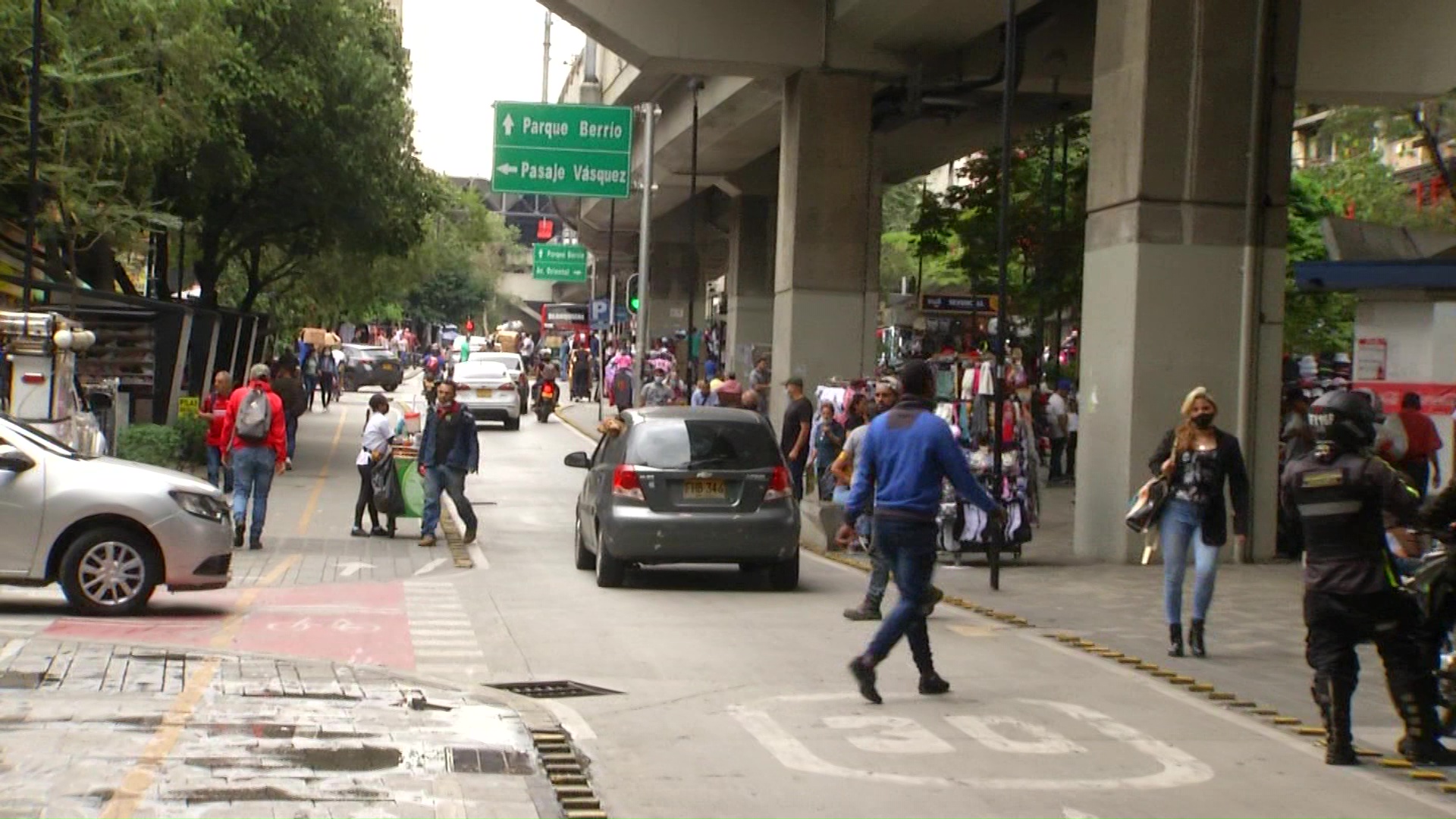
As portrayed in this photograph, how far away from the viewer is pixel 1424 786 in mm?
8492

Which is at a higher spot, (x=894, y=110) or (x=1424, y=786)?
(x=894, y=110)

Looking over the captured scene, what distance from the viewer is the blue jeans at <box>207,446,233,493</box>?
24.0m

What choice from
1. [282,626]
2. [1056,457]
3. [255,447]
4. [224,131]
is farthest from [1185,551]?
[224,131]

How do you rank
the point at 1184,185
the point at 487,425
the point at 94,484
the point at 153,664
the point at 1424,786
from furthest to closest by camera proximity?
the point at 487,425, the point at 1184,185, the point at 94,484, the point at 153,664, the point at 1424,786

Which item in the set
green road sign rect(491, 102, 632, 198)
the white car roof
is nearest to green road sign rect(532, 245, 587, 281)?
the white car roof

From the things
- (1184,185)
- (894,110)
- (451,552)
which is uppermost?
(894,110)

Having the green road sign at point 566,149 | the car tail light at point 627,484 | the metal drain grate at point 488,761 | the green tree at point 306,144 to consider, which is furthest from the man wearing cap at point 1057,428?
the metal drain grate at point 488,761

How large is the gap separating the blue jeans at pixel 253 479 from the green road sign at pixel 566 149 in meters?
15.9

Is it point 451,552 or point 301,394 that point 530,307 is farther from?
point 451,552

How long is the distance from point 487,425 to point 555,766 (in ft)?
Result: 124

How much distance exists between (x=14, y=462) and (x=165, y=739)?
5255 mm

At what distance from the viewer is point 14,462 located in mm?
13234

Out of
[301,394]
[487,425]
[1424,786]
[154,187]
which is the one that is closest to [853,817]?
[1424,786]

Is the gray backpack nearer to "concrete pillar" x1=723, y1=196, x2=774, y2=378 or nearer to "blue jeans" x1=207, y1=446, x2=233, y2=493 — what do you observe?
"blue jeans" x1=207, y1=446, x2=233, y2=493
